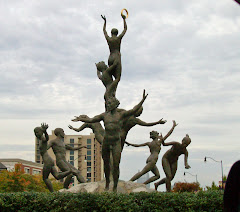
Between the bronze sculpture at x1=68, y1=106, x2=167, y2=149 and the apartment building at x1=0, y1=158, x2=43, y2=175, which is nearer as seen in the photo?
the bronze sculpture at x1=68, y1=106, x2=167, y2=149

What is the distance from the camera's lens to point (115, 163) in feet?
31.6

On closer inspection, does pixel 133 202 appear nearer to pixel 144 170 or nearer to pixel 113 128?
pixel 113 128

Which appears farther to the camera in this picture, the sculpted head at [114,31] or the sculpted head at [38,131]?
the sculpted head at [114,31]

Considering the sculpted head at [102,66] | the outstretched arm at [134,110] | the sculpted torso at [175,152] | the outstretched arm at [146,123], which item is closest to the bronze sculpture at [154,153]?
the sculpted torso at [175,152]

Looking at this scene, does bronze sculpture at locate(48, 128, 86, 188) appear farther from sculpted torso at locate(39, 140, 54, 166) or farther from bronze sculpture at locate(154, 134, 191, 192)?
bronze sculpture at locate(154, 134, 191, 192)

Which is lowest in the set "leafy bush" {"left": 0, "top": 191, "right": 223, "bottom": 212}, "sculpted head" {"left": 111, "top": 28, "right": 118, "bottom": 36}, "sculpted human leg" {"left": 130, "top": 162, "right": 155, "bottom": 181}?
"leafy bush" {"left": 0, "top": 191, "right": 223, "bottom": 212}

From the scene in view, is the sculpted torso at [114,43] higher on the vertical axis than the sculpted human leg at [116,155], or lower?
higher

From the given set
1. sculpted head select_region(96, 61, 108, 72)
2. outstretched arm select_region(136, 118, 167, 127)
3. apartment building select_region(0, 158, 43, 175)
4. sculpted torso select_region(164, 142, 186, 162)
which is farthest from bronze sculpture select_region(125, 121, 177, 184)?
apartment building select_region(0, 158, 43, 175)

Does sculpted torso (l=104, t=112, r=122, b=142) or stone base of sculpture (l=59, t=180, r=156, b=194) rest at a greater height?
sculpted torso (l=104, t=112, r=122, b=142)

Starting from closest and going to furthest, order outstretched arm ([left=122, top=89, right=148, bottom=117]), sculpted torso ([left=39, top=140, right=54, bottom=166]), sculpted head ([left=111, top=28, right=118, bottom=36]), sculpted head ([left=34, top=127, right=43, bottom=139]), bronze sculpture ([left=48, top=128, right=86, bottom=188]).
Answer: outstretched arm ([left=122, top=89, right=148, bottom=117]) → sculpted head ([left=34, top=127, right=43, bottom=139]) → sculpted head ([left=111, top=28, right=118, bottom=36]) → sculpted torso ([left=39, top=140, right=54, bottom=166]) → bronze sculpture ([left=48, top=128, right=86, bottom=188])

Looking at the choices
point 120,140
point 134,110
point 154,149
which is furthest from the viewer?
point 154,149

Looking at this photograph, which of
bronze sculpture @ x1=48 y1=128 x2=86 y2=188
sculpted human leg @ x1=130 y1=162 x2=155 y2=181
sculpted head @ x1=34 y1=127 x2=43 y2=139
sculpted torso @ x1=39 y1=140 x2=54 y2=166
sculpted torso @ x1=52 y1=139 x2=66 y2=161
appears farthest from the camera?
sculpted torso @ x1=52 y1=139 x2=66 y2=161

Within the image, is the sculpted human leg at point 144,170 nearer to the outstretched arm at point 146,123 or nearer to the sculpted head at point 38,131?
the outstretched arm at point 146,123

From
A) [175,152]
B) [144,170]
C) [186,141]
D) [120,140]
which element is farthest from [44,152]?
[186,141]
